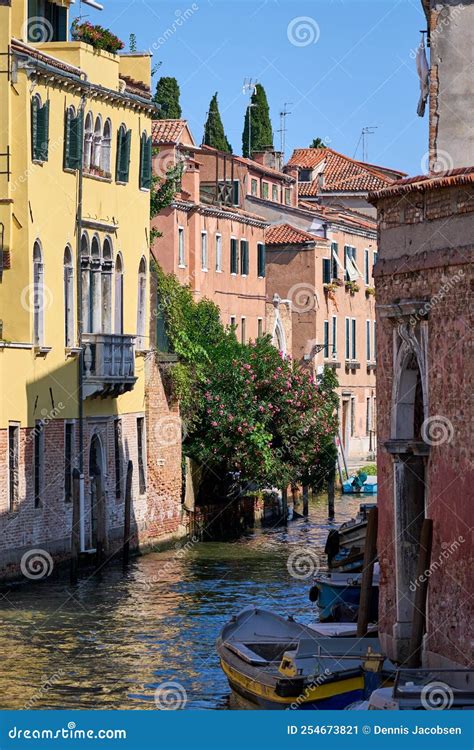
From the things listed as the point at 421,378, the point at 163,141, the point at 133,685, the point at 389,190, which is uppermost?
the point at 163,141

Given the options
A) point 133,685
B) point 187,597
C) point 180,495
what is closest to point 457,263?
point 133,685

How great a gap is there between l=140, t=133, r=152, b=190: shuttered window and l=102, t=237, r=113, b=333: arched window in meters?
2.34

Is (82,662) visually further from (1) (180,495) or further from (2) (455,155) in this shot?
(1) (180,495)

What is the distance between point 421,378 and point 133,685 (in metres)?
5.50

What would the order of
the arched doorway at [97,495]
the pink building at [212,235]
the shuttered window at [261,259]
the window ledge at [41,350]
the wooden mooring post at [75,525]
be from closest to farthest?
1. the wooden mooring post at [75,525]
2. the window ledge at [41,350]
3. the arched doorway at [97,495]
4. the pink building at [212,235]
5. the shuttered window at [261,259]

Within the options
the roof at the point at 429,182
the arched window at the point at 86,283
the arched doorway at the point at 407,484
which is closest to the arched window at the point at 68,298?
the arched window at the point at 86,283

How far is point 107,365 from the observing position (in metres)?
33.2

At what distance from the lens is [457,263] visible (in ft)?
57.4

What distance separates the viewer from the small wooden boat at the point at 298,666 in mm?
17609

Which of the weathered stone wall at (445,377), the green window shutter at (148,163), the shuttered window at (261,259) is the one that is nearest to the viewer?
the weathered stone wall at (445,377)

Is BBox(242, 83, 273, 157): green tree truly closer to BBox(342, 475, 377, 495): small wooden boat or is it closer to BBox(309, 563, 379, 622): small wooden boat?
BBox(342, 475, 377, 495): small wooden boat

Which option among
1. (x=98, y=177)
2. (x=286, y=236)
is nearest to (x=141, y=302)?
(x=98, y=177)

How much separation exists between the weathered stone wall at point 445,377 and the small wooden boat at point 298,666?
55 centimetres

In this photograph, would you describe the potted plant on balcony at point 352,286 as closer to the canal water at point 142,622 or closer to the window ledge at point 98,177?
the canal water at point 142,622
